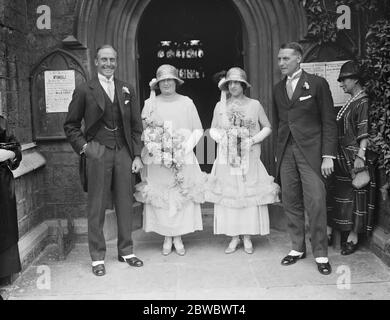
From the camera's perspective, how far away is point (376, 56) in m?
4.73

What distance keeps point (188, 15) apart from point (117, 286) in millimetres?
6142

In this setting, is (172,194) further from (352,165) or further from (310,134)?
(352,165)

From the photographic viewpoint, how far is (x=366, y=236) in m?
5.20

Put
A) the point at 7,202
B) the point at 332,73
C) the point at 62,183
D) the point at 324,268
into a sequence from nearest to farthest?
the point at 7,202, the point at 324,268, the point at 332,73, the point at 62,183

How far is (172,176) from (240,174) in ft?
2.40

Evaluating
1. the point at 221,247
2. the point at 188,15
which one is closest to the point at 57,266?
the point at 221,247

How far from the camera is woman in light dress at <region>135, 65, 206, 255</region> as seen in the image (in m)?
5.12

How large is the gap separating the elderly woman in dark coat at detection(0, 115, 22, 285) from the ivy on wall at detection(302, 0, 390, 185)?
132 inches

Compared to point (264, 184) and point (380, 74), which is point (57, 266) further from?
point (380, 74)

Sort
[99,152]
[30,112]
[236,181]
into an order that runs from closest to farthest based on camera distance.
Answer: [99,152], [236,181], [30,112]

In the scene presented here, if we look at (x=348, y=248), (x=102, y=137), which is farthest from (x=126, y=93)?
(x=348, y=248)

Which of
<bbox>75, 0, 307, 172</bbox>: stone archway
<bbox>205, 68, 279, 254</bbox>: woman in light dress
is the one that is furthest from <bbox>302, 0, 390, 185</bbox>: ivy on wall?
<bbox>205, 68, 279, 254</bbox>: woman in light dress

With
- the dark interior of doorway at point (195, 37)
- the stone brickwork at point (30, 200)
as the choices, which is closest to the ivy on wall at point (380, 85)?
the stone brickwork at point (30, 200)

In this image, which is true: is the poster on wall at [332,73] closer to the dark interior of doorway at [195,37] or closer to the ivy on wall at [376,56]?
the ivy on wall at [376,56]
